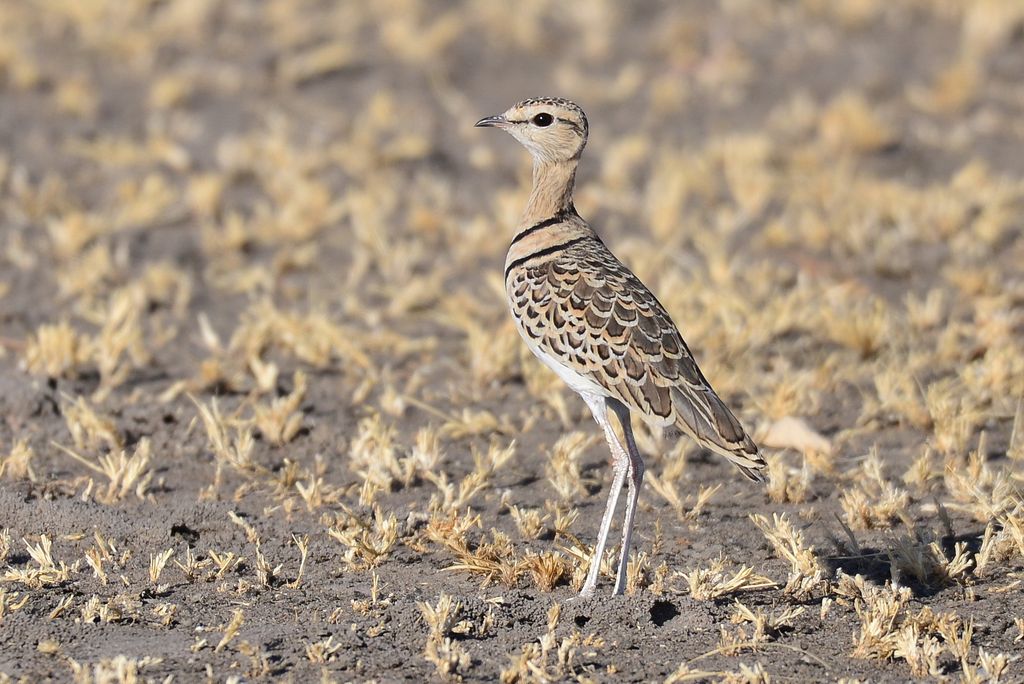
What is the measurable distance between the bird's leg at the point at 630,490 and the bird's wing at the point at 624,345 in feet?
0.80

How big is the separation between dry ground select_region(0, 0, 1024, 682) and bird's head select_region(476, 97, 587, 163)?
1.23 m

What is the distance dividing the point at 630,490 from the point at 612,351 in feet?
1.60

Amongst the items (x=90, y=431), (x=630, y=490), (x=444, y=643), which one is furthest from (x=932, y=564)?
(x=90, y=431)

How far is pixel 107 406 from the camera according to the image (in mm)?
→ 6262

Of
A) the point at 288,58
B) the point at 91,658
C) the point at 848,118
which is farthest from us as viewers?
the point at 288,58

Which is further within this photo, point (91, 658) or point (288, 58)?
point (288, 58)

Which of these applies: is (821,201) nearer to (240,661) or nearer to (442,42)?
(442,42)

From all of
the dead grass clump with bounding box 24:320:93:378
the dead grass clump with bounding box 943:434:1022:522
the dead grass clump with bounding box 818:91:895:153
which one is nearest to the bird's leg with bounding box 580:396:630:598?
the dead grass clump with bounding box 943:434:1022:522

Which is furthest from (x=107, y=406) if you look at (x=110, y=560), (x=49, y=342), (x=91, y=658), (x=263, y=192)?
(x=263, y=192)

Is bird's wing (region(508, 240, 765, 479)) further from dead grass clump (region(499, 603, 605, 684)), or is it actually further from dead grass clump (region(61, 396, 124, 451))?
dead grass clump (region(61, 396, 124, 451))

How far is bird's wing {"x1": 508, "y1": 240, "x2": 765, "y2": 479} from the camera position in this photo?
462cm

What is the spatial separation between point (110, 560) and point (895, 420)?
349 cm

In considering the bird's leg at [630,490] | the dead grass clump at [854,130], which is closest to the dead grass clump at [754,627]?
the bird's leg at [630,490]

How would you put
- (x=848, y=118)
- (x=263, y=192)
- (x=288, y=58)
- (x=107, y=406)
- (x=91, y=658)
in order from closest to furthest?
1. (x=91, y=658)
2. (x=107, y=406)
3. (x=263, y=192)
4. (x=848, y=118)
5. (x=288, y=58)
